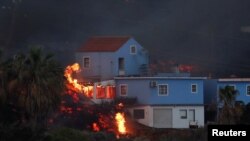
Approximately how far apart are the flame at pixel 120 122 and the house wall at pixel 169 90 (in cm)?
393

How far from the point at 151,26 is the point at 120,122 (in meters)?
33.1

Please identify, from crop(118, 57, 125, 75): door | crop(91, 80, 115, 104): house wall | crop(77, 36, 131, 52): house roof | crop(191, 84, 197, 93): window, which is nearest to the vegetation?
crop(91, 80, 115, 104): house wall

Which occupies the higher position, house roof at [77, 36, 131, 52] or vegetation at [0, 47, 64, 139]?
house roof at [77, 36, 131, 52]

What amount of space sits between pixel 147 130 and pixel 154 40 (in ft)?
99.3

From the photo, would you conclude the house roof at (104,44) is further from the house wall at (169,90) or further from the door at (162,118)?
the door at (162,118)

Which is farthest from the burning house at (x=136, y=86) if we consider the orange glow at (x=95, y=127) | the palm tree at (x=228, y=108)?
the orange glow at (x=95, y=127)

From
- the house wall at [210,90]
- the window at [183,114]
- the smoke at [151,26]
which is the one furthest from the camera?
the smoke at [151,26]

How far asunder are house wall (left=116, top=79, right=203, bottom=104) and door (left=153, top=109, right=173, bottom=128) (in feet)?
2.49

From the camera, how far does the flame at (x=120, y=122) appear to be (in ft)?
149

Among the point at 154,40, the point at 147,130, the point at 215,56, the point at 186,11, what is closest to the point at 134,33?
the point at 154,40

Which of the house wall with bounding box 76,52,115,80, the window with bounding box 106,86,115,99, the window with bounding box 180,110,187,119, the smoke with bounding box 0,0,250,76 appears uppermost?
the smoke with bounding box 0,0,250,76

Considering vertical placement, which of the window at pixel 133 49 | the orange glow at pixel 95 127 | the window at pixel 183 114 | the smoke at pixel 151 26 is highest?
the smoke at pixel 151 26

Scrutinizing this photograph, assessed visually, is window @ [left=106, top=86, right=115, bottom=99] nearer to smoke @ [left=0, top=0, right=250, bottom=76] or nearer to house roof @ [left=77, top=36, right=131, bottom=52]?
house roof @ [left=77, top=36, right=131, bottom=52]

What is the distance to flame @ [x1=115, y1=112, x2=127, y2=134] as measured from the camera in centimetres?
4539
